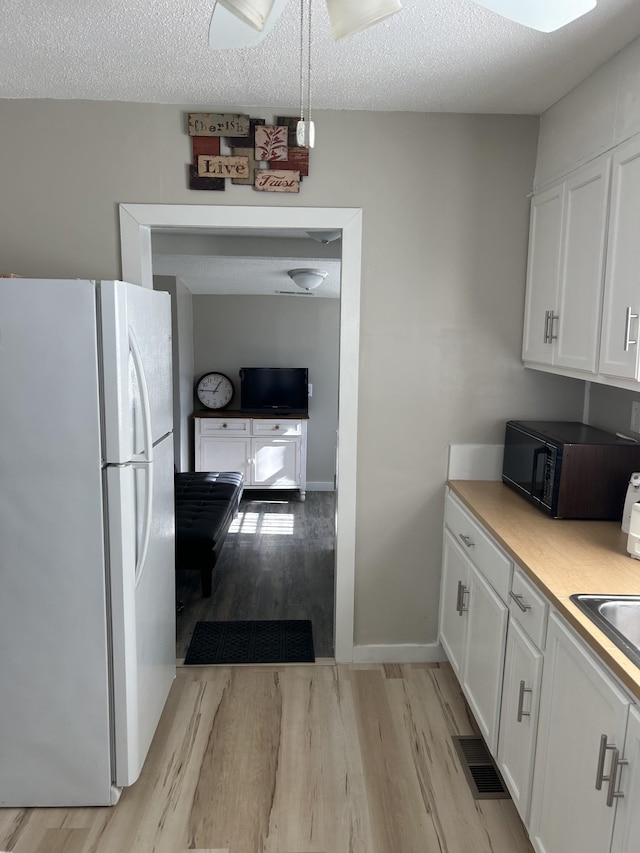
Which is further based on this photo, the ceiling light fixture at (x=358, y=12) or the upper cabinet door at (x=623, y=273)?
the upper cabinet door at (x=623, y=273)

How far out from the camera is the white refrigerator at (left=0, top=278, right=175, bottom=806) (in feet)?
6.07

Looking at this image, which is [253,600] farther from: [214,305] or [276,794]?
[214,305]

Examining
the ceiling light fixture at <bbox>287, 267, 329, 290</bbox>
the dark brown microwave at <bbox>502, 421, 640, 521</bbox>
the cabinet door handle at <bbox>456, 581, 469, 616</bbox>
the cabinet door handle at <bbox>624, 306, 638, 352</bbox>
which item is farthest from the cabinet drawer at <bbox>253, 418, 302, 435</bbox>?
the cabinet door handle at <bbox>624, 306, 638, 352</bbox>

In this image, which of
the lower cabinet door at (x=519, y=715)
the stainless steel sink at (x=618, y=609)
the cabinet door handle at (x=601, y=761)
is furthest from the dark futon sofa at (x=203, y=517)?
the cabinet door handle at (x=601, y=761)

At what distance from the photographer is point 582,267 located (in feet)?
7.25

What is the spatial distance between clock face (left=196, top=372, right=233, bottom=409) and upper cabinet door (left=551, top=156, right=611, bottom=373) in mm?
4464

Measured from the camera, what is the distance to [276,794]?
2.15 metres

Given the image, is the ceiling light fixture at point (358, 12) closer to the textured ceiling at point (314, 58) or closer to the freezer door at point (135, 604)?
the textured ceiling at point (314, 58)

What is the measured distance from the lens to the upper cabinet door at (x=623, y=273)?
73.0 inches

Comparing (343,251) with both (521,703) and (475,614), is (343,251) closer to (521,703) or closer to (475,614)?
(475,614)

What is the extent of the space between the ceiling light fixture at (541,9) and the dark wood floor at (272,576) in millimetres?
2664

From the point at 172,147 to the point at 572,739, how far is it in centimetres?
253

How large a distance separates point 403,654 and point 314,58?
2.52 metres

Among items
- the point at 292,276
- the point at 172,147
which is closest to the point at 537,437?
the point at 172,147
